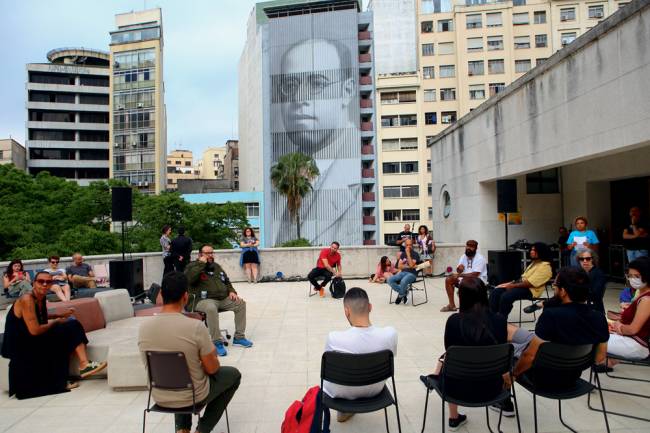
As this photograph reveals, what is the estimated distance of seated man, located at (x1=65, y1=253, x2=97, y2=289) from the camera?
28.9 ft

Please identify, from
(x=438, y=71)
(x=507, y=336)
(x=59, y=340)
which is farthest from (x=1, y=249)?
(x=438, y=71)

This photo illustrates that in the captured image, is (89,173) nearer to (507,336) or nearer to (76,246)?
(76,246)

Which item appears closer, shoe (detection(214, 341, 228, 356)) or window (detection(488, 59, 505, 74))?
shoe (detection(214, 341, 228, 356))

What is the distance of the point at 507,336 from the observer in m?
3.41

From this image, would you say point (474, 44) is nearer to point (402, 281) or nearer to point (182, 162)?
point (402, 281)

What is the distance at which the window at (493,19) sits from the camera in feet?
158

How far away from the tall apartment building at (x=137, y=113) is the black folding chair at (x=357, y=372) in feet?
181

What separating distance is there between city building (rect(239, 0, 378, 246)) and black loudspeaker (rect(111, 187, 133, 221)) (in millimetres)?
37468

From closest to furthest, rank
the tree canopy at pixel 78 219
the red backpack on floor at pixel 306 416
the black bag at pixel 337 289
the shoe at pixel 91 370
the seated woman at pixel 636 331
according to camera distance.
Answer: the red backpack on floor at pixel 306 416 → the seated woman at pixel 636 331 → the shoe at pixel 91 370 → the black bag at pixel 337 289 → the tree canopy at pixel 78 219

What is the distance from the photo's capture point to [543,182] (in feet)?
41.2

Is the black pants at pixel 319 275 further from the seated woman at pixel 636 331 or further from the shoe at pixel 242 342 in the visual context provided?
the seated woman at pixel 636 331

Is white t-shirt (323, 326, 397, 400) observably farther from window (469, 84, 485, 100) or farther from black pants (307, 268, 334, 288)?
window (469, 84, 485, 100)

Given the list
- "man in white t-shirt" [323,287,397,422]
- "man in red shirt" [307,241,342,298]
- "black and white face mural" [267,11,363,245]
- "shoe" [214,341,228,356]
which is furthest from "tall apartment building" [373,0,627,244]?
"man in white t-shirt" [323,287,397,422]

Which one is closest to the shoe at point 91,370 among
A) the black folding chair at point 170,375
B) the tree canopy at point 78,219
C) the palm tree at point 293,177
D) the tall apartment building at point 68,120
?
the black folding chair at point 170,375
